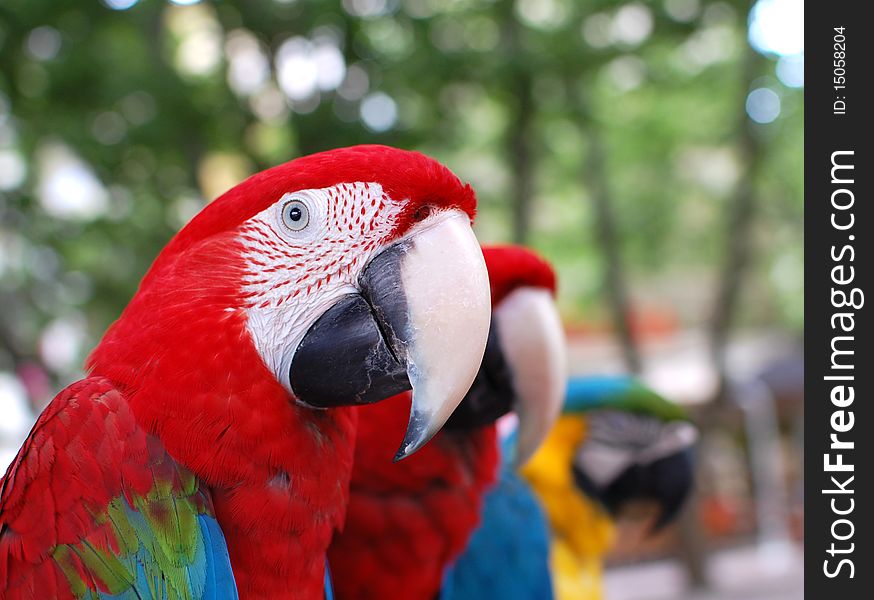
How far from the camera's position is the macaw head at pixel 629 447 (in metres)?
2.33

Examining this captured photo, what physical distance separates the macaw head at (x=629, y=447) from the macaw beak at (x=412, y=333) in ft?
5.00

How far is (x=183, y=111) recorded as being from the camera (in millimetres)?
2918

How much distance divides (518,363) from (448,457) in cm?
23

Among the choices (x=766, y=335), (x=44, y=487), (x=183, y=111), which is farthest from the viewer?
(x=766, y=335)

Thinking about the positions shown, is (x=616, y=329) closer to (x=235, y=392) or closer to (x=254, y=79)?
(x=254, y=79)

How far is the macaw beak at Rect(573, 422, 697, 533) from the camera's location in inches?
91.6

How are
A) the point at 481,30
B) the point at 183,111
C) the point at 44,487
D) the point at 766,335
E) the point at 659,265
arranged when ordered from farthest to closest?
1. the point at 766,335
2. the point at 659,265
3. the point at 481,30
4. the point at 183,111
5. the point at 44,487

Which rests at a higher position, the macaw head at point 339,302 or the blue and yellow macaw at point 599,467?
the macaw head at point 339,302

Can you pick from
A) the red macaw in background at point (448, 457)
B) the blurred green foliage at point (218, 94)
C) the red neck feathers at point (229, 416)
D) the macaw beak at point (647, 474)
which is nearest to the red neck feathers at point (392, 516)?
the red macaw in background at point (448, 457)

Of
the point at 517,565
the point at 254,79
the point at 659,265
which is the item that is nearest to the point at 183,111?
the point at 254,79
